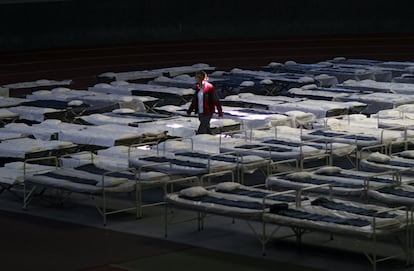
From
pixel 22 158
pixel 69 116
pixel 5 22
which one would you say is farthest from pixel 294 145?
pixel 5 22

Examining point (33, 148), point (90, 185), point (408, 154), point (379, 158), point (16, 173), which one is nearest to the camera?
point (90, 185)

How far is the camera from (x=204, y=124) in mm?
21703

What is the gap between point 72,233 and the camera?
649 inches

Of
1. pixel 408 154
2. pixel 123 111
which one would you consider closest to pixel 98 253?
pixel 408 154

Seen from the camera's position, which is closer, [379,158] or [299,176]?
[299,176]

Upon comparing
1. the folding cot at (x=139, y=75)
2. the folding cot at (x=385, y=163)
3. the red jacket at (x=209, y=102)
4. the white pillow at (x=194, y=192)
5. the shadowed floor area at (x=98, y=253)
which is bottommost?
the shadowed floor area at (x=98, y=253)

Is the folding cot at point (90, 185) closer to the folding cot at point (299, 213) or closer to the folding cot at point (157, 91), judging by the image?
the folding cot at point (299, 213)

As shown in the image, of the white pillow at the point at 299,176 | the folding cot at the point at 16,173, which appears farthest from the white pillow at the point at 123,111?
the white pillow at the point at 299,176

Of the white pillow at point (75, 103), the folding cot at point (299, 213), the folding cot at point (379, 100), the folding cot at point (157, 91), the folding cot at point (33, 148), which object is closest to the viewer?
the folding cot at point (299, 213)

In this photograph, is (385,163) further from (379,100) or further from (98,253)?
(379,100)

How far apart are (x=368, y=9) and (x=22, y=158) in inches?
1000

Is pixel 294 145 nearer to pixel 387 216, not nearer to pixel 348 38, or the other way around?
pixel 387 216

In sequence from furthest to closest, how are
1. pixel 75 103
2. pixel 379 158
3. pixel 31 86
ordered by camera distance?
pixel 31 86 → pixel 75 103 → pixel 379 158

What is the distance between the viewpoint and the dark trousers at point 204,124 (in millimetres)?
21594
